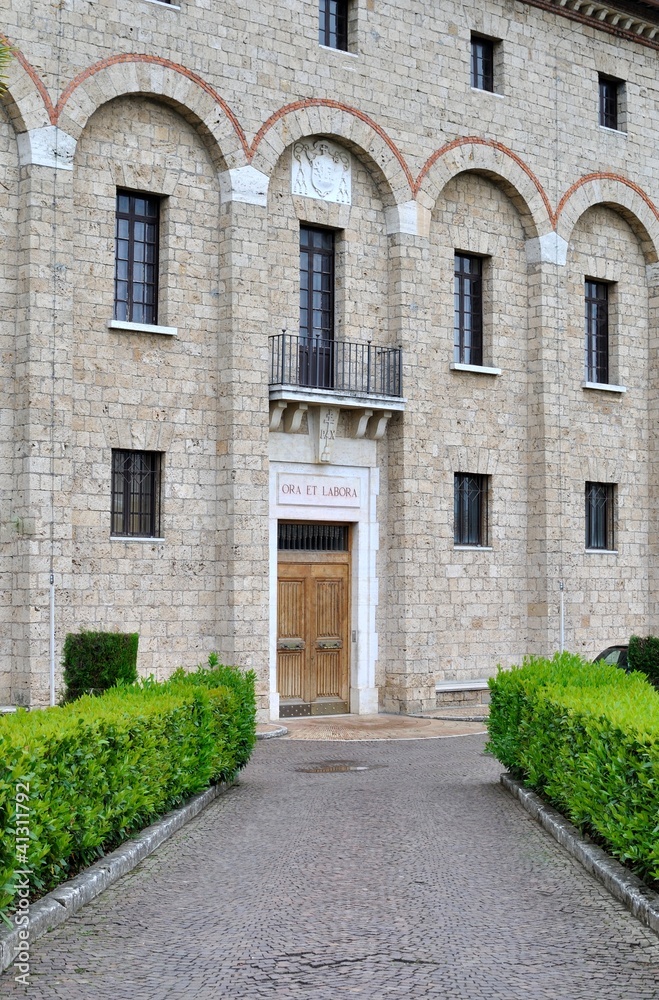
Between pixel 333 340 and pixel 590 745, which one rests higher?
pixel 333 340

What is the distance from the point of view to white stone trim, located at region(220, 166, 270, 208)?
21.6 m

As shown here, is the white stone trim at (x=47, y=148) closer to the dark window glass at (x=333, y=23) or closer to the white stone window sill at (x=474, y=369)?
the dark window glass at (x=333, y=23)

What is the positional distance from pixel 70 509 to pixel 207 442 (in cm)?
301

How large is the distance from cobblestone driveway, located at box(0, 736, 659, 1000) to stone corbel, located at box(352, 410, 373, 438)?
35.2 feet

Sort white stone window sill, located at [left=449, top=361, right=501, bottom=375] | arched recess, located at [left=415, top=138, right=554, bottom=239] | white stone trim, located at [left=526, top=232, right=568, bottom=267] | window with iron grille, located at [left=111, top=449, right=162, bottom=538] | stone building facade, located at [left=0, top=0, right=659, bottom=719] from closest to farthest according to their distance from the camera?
stone building facade, located at [left=0, top=0, right=659, bottom=719] < window with iron grille, located at [left=111, top=449, right=162, bottom=538] < arched recess, located at [left=415, top=138, right=554, bottom=239] < white stone window sill, located at [left=449, top=361, right=501, bottom=375] < white stone trim, located at [left=526, top=232, right=568, bottom=267]

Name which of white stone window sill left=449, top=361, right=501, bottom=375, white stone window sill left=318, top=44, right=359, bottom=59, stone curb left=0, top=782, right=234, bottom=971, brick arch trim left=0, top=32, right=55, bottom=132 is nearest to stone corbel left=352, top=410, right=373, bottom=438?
white stone window sill left=449, top=361, right=501, bottom=375

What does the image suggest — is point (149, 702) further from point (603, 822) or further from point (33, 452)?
point (33, 452)

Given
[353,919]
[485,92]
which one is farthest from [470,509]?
[353,919]

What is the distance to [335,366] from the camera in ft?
76.3

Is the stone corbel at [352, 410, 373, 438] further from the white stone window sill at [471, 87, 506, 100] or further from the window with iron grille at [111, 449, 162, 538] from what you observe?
the white stone window sill at [471, 87, 506, 100]

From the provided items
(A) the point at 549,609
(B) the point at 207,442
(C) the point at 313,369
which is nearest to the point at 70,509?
(B) the point at 207,442

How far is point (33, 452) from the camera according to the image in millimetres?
18891

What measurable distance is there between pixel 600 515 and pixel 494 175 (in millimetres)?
7548

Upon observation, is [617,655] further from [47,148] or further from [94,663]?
[47,148]
